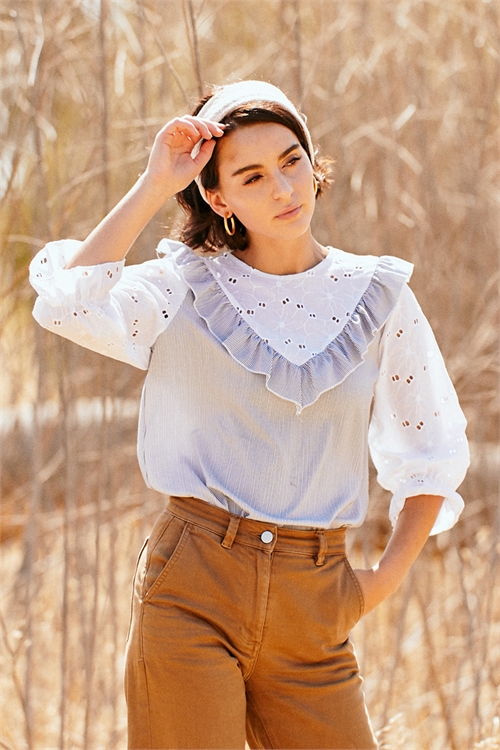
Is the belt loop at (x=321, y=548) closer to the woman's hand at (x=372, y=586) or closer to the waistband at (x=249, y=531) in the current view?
the waistband at (x=249, y=531)

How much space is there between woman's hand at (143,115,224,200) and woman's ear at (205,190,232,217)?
97 mm

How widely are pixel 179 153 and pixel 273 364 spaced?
39 centimetres

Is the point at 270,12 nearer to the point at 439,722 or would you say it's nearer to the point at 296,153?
the point at 296,153

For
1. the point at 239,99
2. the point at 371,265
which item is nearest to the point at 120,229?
the point at 239,99

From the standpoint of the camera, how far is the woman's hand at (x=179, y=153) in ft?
5.20

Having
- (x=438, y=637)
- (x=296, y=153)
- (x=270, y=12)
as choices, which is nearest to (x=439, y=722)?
(x=438, y=637)

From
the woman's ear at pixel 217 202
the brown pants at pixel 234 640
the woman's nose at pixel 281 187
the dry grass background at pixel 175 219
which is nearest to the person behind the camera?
the brown pants at pixel 234 640

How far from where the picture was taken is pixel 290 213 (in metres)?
1.63

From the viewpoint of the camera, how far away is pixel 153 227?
8.78ft

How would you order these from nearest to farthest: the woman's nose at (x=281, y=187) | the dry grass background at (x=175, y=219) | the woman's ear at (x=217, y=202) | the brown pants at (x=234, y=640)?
the brown pants at (x=234, y=640) < the woman's nose at (x=281, y=187) < the woman's ear at (x=217, y=202) < the dry grass background at (x=175, y=219)

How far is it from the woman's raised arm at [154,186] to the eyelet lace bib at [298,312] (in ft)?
0.57

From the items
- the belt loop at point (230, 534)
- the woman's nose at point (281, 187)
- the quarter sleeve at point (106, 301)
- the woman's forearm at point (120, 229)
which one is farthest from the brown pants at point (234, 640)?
the woman's nose at point (281, 187)

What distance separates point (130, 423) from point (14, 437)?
1.77ft

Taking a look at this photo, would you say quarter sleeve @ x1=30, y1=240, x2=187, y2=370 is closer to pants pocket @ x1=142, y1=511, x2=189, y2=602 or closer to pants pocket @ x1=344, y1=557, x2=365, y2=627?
pants pocket @ x1=142, y1=511, x2=189, y2=602
